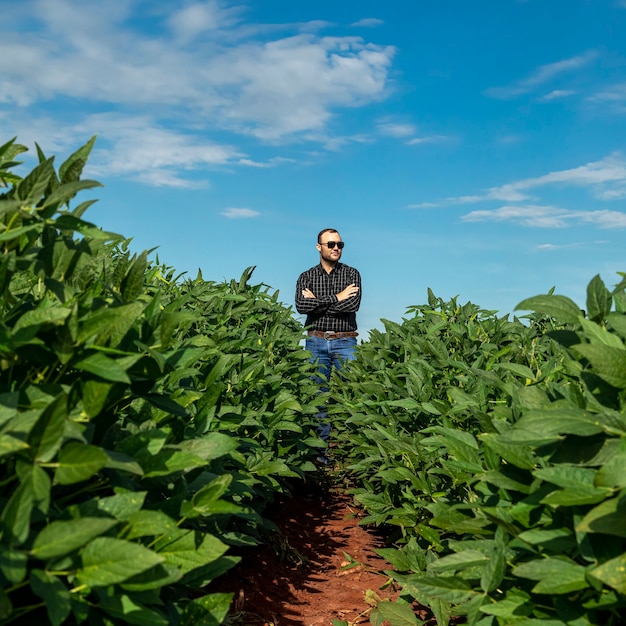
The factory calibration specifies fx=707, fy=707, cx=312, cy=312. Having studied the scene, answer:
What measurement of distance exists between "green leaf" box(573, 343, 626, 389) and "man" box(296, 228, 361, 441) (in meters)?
7.65

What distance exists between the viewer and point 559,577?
75.6 inches

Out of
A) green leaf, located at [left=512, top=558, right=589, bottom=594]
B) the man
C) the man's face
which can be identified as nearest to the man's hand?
the man

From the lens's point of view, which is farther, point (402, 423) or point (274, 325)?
point (274, 325)

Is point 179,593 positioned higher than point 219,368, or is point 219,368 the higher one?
point 219,368

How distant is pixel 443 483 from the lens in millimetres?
4539

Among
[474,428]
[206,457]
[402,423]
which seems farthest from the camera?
[402,423]

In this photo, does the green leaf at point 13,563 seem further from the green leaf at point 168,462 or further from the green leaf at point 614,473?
the green leaf at point 614,473

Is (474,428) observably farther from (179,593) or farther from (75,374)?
(75,374)

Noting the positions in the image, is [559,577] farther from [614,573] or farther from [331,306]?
[331,306]

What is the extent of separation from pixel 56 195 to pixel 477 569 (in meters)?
1.77

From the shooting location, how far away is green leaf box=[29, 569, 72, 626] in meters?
1.57

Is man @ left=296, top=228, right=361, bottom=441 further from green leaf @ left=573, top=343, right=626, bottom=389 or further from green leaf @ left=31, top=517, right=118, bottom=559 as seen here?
green leaf @ left=31, top=517, right=118, bottom=559

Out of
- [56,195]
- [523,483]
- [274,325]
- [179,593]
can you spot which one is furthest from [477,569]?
[274,325]

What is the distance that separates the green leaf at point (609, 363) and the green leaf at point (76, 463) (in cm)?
127
